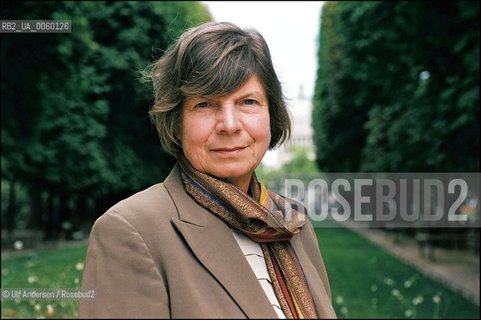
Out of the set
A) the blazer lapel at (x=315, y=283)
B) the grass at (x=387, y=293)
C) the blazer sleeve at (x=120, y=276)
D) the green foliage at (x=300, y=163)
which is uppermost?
the blazer sleeve at (x=120, y=276)

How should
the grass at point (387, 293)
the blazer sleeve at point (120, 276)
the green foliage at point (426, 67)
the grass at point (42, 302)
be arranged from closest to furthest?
the blazer sleeve at point (120, 276), the grass at point (42, 302), the grass at point (387, 293), the green foliage at point (426, 67)

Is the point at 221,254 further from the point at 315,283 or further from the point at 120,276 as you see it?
the point at 315,283

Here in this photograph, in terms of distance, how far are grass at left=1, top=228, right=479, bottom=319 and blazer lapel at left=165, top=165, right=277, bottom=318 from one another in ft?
13.0

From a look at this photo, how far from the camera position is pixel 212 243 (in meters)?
2.13

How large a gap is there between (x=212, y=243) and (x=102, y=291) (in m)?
0.37

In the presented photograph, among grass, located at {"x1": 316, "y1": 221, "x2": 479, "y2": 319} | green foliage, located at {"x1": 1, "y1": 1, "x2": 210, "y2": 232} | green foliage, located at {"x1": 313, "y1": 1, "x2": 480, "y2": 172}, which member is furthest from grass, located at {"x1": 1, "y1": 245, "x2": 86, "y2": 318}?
green foliage, located at {"x1": 313, "y1": 1, "x2": 480, "y2": 172}

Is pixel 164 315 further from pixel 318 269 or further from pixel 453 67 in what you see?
pixel 453 67

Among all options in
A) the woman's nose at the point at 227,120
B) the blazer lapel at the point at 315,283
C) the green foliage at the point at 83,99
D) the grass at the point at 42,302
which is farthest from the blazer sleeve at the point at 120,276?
the grass at the point at 42,302

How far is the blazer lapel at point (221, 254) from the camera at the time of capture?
2051 mm

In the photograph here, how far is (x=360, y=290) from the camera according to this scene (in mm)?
12617

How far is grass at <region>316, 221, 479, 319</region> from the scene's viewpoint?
32.5 feet

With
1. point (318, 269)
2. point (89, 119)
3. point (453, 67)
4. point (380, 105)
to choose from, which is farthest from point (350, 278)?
point (318, 269)

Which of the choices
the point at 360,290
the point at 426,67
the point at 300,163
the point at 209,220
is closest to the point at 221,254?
the point at 209,220

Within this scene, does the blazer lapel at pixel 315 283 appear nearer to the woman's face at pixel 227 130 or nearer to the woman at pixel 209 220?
the woman at pixel 209 220
